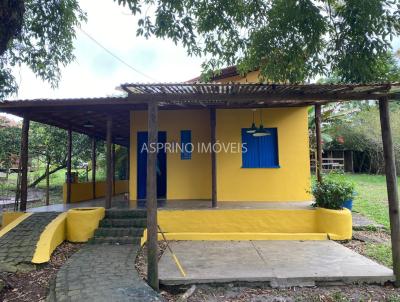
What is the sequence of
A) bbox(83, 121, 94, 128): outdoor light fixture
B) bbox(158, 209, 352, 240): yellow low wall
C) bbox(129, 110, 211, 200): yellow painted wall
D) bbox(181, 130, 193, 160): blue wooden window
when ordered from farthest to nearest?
bbox(83, 121, 94, 128): outdoor light fixture, bbox(181, 130, 193, 160): blue wooden window, bbox(129, 110, 211, 200): yellow painted wall, bbox(158, 209, 352, 240): yellow low wall

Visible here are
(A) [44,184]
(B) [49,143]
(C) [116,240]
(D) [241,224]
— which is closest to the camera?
(C) [116,240]

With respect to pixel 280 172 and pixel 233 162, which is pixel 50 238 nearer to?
pixel 233 162

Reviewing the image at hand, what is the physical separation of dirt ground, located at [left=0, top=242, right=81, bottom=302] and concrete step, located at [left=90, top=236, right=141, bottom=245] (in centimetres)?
102

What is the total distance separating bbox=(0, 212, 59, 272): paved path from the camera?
222 inches

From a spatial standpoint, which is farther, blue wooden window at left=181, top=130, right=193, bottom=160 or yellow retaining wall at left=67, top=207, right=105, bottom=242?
blue wooden window at left=181, top=130, right=193, bottom=160

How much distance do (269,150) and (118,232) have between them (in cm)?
545

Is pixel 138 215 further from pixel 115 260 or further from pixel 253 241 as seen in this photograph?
pixel 253 241

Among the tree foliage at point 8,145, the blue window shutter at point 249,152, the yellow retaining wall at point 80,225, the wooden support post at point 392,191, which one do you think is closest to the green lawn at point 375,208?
the wooden support post at point 392,191

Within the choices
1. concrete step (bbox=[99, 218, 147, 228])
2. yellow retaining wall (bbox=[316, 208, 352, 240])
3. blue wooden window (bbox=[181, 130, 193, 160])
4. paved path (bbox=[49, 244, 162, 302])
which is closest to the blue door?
blue wooden window (bbox=[181, 130, 193, 160])

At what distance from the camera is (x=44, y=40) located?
7.64m

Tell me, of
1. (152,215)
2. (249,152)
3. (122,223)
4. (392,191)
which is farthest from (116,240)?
(392,191)

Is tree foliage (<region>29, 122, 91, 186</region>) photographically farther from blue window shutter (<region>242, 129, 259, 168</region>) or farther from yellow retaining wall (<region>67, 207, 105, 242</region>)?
blue window shutter (<region>242, 129, 259, 168</region>)

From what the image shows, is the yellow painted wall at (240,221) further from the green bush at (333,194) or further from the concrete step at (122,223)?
the concrete step at (122,223)

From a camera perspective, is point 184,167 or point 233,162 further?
point 184,167
